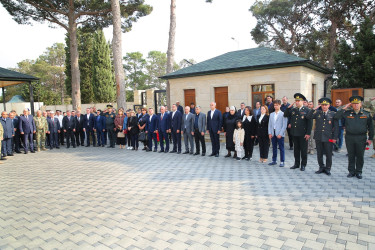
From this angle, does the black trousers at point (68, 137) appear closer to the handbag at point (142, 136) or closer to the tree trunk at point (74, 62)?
the handbag at point (142, 136)

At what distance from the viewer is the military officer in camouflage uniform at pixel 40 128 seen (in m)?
11.9

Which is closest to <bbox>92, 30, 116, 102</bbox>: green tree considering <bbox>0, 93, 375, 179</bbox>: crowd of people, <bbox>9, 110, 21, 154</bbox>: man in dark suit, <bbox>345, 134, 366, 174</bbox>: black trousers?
<bbox>0, 93, 375, 179</bbox>: crowd of people

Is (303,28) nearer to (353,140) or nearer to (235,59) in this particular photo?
(235,59)

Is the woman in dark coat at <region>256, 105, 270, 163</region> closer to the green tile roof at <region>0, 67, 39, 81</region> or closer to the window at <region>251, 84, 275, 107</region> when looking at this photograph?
the window at <region>251, 84, 275, 107</region>

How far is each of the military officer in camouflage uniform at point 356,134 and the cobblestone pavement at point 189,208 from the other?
0.39 meters

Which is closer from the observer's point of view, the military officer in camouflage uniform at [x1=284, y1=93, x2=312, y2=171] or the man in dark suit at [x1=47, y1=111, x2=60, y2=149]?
the military officer in camouflage uniform at [x1=284, y1=93, x2=312, y2=171]

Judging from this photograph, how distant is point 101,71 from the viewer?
34500 millimetres

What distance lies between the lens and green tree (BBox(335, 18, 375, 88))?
50.3 ft

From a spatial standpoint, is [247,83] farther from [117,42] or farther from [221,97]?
[117,42]

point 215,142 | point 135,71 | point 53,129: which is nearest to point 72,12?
point 53,129

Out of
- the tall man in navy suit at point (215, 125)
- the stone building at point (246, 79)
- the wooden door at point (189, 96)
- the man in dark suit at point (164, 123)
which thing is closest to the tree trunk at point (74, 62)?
the stone building at point (246, 79)

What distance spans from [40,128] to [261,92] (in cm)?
1088

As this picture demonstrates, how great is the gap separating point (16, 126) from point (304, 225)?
12.1 metres

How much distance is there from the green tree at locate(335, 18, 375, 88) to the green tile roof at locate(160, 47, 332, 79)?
286 cm
